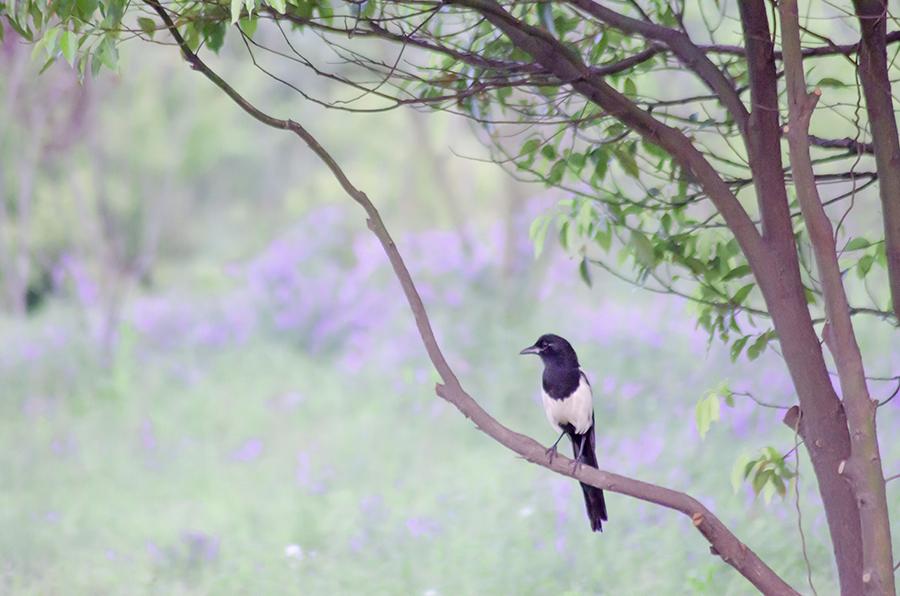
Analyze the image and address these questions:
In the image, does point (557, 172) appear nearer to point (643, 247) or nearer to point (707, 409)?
point (643, 247)

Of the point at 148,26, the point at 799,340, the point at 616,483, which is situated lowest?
the point at 616,483

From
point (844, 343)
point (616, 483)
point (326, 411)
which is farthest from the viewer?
point (326, 411)

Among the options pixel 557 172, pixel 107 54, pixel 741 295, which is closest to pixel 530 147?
pixel 557 172

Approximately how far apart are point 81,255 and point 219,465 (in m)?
3.68

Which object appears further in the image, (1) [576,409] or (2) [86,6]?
(1) [576,409]

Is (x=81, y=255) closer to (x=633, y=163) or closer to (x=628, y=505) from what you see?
(x=628, y=505)

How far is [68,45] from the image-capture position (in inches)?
74.2

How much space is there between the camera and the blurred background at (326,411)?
3.76 meters

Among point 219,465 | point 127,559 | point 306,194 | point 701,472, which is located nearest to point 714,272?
point 701,472

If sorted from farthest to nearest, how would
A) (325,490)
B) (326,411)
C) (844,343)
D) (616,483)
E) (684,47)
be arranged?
(326,411)
(325,490)
(684,47)
(616,483)
(844,343)

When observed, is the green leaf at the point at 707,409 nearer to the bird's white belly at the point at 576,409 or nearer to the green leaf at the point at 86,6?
the bird's white belly at the point at 576,409

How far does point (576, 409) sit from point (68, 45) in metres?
1.62

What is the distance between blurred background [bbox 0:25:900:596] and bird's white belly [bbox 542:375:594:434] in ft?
1.18

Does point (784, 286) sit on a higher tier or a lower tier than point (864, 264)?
lower
